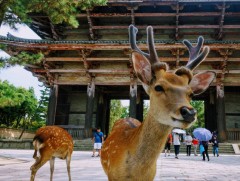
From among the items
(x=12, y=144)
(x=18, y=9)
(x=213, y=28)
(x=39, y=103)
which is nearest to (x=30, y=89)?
(x=39, y=103)

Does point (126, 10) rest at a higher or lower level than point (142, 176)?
higher

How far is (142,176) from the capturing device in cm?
207

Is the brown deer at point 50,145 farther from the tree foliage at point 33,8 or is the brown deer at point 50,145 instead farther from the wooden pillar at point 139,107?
the wooden pillar at point 139,107

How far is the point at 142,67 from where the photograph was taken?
2.03 meters

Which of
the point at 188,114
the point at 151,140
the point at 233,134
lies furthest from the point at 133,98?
the point at 188,114

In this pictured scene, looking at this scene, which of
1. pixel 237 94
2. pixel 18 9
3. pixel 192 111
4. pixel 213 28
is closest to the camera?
pixel 192 111

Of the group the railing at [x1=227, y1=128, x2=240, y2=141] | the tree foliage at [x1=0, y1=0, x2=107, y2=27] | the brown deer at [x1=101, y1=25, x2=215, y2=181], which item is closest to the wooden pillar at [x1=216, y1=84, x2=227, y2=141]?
the railing at [x1=227, y1=128, x2=240, y2=141]

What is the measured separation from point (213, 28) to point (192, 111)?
1603cm

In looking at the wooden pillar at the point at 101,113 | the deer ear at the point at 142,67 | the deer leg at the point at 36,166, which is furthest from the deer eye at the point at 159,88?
the wooden pillar at the point at 101,113

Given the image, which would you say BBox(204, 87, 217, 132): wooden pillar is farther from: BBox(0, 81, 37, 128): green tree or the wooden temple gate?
BBox(0, 81, 37, 128): green tree

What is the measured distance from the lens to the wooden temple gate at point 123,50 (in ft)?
49.1

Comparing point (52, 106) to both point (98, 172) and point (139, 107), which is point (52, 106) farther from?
point (98, 172)

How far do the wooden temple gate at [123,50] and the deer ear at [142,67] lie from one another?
12.3 meters

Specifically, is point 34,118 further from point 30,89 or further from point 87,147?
point 87,147
